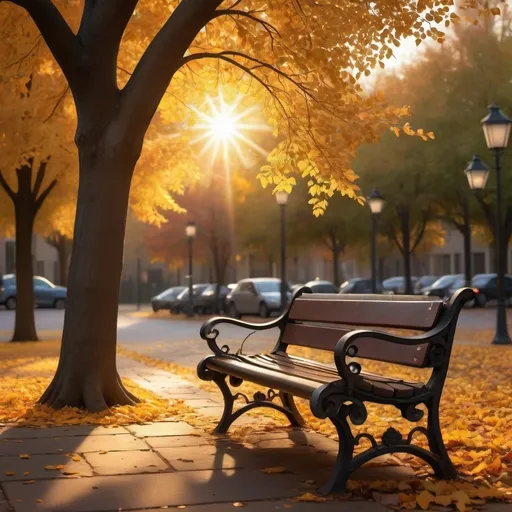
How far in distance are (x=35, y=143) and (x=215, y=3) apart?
9.67 m

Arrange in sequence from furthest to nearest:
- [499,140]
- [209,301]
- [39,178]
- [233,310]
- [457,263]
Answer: [457,263] < [209,301] < [233,310] < [39,178] < [499,140]

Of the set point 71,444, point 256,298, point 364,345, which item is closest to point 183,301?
point 256,298

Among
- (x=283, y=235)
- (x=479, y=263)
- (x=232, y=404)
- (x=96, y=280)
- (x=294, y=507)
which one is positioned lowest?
(x=294, y=507)

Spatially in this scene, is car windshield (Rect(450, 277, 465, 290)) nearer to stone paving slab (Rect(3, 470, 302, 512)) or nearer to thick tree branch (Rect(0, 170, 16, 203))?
thick tree branch (Rect(0, 170, 16, 203))

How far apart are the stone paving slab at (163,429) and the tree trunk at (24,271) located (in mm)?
13658

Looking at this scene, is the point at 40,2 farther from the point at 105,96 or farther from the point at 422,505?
the point at 422,505

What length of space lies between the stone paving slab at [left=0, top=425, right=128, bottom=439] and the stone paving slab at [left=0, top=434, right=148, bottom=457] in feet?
0.53

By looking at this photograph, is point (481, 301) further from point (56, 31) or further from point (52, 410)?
point (52, 410)

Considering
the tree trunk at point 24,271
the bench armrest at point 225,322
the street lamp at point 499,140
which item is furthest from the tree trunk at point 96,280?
the tree trunk at point 24,271

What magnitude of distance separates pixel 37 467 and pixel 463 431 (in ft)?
10.3

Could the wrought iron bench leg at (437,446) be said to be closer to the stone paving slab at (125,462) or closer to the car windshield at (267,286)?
the stone paving slab at (125,462)

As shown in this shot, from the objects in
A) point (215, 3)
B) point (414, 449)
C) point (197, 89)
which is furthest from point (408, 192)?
point (414, 449)

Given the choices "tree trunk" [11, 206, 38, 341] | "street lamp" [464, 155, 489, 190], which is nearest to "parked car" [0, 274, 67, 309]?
"tree trunk" [11, 206, 38, 341]

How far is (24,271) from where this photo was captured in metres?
21.6
